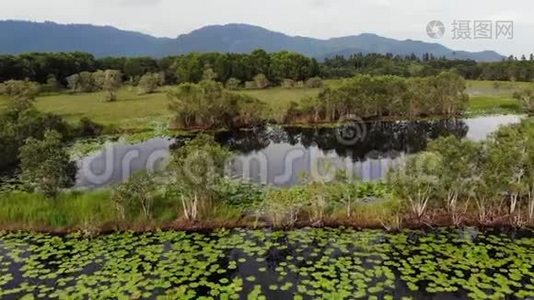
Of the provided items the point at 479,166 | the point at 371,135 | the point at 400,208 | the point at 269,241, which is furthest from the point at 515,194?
the point at 371,135

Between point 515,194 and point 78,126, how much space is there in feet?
108

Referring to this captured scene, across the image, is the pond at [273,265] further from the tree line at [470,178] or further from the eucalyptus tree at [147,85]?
the eucalyptus tree at [147,85]

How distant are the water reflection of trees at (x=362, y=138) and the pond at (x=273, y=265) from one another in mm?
16580

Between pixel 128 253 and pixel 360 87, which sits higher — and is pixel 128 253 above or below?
below

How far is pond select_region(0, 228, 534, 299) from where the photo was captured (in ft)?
45.1

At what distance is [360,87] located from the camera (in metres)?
46.6

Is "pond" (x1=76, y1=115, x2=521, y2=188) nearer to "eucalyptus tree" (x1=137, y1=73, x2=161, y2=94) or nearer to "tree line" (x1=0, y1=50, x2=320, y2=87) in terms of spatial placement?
"eucalyptus tree" (x1=137, y1=73, x2=161, y2=94)

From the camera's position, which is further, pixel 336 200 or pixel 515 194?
pixel 336 200

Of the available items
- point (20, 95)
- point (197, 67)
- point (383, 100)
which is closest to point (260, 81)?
point (197, 67)

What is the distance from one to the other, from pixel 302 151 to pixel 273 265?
19.4 m

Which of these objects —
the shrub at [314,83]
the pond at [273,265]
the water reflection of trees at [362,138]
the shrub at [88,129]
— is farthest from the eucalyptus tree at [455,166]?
the shrub at [314,83]

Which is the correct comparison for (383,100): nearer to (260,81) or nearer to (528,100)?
(528,100)

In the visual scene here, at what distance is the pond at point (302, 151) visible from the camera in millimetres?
27109

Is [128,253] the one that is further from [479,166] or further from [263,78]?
[263,78]
